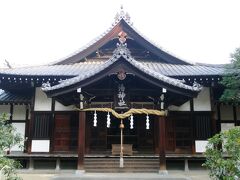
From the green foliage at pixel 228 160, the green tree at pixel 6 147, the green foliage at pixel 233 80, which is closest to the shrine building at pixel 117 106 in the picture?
the green foliage at pixel 233 80

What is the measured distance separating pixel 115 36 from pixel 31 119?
22.7 ft

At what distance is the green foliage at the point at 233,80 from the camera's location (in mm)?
13892

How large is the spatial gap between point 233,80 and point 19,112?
1159 centimetres

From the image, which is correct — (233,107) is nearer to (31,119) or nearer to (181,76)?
(181,76)

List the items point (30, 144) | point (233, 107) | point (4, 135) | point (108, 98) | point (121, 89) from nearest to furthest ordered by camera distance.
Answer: point (4, 135), point (121, 89), point (108, 98), point (30, 144), point (233, 107)

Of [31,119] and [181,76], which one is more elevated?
[181,76]

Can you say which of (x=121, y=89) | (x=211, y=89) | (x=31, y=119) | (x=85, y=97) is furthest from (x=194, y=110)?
(x=31, y=119)

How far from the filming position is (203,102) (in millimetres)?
15625

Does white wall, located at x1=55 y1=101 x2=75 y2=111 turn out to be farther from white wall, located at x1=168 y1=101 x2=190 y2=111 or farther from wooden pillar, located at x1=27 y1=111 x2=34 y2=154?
white wall, located at x1=168 y1=101 x2=190 y2=111

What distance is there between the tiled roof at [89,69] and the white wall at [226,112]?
204cm

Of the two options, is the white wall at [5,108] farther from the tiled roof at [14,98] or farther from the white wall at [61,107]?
the white wall at [61,107]

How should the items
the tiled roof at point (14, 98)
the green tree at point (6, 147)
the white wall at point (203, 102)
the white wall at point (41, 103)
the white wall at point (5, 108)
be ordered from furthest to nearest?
the white wall at point (5, 108)
the tiled roof at point (14, 98)
the white wall at point (41, 103)
the white wall at point (203, 102)
the green tree at point (6, 147)

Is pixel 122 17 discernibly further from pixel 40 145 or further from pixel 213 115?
pixel 40 145

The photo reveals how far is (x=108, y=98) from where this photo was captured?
14219 mm
